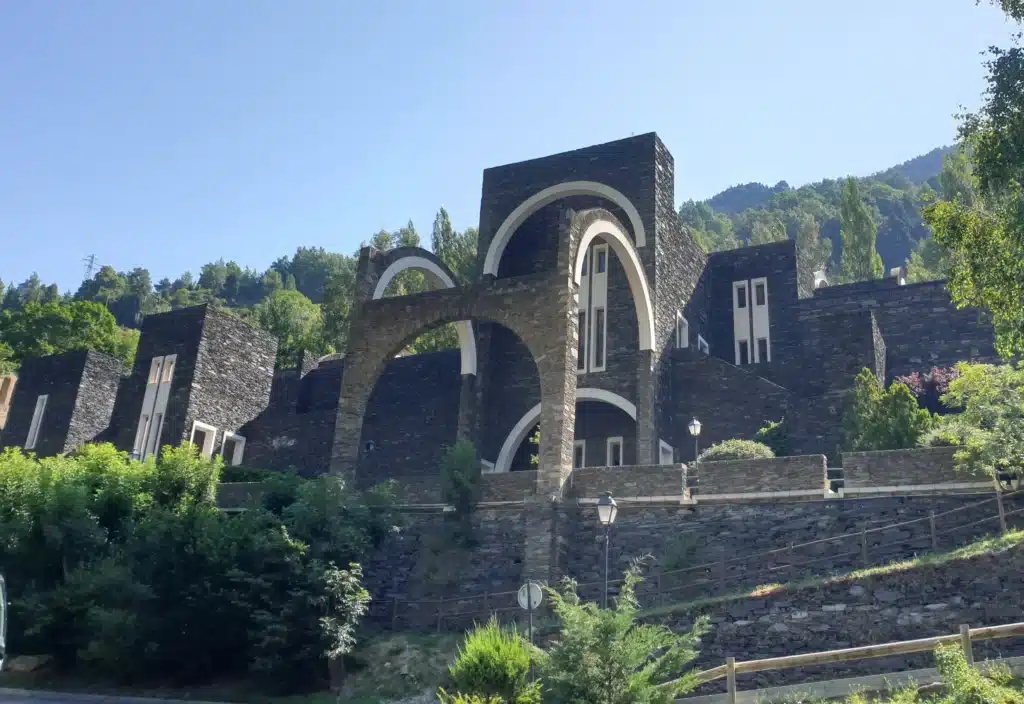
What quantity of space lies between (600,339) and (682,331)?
2990mm

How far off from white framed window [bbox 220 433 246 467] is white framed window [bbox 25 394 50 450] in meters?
8.49

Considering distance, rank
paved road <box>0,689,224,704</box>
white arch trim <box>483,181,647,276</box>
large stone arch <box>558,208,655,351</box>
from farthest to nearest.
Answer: white arch trim <box>483,181,647,276</box>
large stone arch <box>558,208,655,351</box>
paved road <box>0,689,224,704</box>

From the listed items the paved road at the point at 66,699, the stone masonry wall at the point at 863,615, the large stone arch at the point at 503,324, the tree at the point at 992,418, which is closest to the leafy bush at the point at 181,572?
the paved road at the point at 66,699

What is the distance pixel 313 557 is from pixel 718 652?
6.89m

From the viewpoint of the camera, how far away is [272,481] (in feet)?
63.1

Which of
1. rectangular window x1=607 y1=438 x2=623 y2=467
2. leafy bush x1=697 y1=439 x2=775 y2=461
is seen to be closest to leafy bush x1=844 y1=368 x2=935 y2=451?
leafy bush x1=697 y1=439 x2=775 y2=461

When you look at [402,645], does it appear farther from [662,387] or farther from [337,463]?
[662,387]

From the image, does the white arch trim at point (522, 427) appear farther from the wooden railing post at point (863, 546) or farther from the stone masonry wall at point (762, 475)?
the wooden railing post at point (863, 546)

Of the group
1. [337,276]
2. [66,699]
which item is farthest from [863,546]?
[337,276]

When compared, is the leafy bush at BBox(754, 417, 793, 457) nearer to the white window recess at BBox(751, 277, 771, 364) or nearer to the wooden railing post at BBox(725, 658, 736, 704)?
the white window recess at BBox(751, 277, 771, 364)

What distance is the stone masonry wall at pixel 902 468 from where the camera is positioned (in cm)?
1655

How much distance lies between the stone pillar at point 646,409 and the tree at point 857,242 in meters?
26.1

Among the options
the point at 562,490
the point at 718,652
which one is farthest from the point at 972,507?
the point at 562,490

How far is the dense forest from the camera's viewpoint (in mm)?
44344
